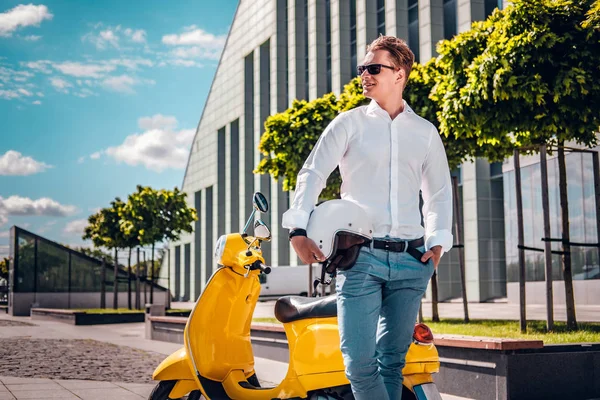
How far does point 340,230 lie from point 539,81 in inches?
230

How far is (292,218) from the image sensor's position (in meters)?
2.59

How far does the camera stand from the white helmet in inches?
102

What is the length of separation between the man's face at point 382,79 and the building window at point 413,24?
1231 inches

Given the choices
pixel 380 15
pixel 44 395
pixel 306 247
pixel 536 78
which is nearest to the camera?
pixel 306 247

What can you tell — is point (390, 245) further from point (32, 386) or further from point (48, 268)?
point (48, 268)

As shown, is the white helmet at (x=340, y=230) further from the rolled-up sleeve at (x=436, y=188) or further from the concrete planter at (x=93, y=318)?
the concrete planter at (x=93, y=318)

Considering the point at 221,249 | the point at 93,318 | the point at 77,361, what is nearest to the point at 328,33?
the point at 93,318

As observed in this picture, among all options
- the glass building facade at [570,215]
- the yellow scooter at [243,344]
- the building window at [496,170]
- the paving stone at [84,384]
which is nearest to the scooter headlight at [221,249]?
the yellow scooter at [243,344]

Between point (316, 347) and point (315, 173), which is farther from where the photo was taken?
point (316, 347)

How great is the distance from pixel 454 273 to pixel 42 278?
17628mm

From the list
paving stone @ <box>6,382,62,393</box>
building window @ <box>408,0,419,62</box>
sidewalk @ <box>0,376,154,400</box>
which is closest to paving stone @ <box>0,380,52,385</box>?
sidewalk @ <box>0,376,154,400</box>

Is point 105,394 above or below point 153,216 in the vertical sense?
below

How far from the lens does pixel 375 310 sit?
2.67 m

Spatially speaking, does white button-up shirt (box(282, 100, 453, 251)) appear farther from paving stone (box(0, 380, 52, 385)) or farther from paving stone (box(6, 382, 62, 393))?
paving stone (box(0, 380, 52, 385))
